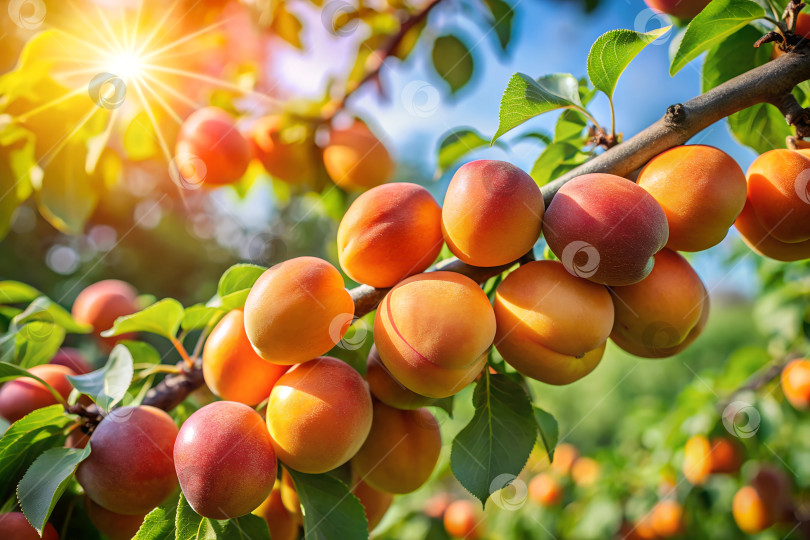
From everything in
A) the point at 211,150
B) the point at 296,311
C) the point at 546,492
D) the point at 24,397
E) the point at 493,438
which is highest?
the point at 211,150

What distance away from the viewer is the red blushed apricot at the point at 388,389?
0.49 meters

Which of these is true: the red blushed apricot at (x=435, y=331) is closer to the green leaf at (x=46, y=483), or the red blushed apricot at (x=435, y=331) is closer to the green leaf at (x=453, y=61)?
the green leaf at (x=46, y=483)

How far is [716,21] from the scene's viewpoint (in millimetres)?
497

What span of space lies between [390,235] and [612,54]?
10.6 inches

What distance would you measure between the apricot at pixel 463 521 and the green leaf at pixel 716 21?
112cm

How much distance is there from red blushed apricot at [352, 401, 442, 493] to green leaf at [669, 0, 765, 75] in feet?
1.48

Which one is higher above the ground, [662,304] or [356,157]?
[356,157]

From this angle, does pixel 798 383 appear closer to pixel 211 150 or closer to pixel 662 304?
pixel 662 304

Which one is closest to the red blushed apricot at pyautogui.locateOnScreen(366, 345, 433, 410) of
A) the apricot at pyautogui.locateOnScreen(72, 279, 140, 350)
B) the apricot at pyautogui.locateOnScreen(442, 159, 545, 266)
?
Answer: the apricot at pyautogui.locateOnScreen(442, 159, 545, 266)

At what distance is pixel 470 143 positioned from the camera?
0.77 metres

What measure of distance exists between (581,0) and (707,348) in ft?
19.3

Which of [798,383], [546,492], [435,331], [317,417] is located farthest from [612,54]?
[546,492]

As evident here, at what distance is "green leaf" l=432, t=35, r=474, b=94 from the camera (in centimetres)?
111

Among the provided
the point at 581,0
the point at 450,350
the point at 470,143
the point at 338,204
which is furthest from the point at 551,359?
the point at 581,0
